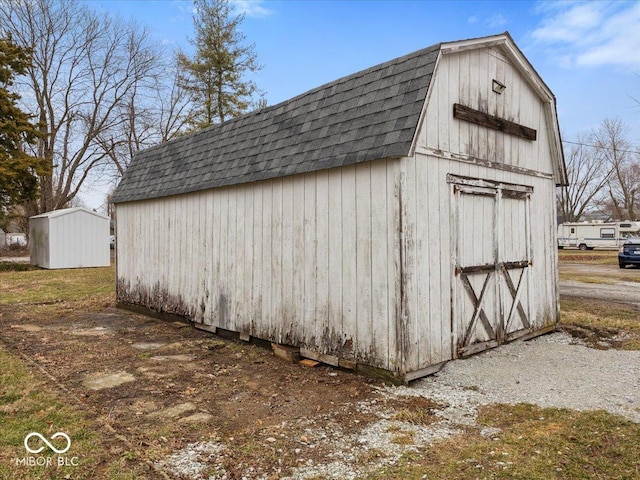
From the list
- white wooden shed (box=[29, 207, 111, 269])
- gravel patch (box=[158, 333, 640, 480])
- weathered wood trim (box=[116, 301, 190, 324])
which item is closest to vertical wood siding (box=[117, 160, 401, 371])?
weathered wood trim (box=[116, 301, 190, 324])

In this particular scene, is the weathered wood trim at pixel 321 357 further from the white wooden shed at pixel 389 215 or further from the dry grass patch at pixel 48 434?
the dry grass patch at pixel 48 434

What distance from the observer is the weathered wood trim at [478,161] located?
4.59 m

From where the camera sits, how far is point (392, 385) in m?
4.21

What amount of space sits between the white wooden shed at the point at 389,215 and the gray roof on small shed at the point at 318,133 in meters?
0.02

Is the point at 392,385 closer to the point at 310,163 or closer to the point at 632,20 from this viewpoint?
the point at 310,163

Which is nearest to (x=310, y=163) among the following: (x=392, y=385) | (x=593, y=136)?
(x=392, y=385)

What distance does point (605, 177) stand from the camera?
4291cm

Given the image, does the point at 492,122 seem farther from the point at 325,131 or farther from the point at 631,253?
the point at 631,253

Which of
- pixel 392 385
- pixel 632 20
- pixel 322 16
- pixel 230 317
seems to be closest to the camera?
pixel 392 385

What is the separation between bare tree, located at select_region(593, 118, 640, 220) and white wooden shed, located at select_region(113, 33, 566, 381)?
128 ft

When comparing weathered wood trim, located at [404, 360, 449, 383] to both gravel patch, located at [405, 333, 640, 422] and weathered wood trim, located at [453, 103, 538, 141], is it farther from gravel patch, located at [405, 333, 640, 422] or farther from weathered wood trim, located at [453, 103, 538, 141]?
weathered wood trim, located at [453, 103, 538, 141]

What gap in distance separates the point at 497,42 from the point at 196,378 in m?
5.49

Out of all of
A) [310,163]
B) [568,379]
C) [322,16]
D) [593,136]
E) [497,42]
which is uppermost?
Result: [593,136]

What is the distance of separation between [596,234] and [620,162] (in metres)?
12.3
